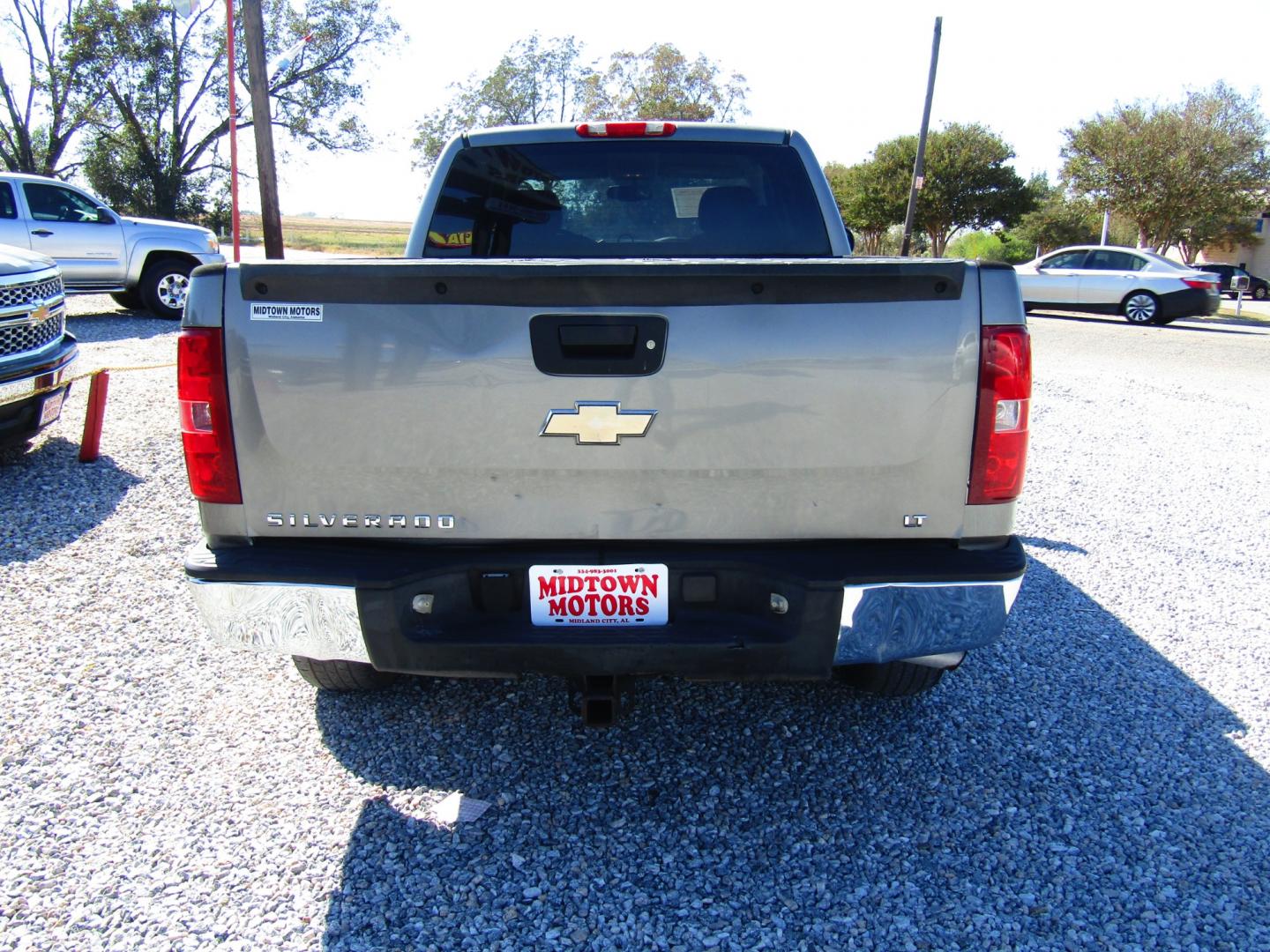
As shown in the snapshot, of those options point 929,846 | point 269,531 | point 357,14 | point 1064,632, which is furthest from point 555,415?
point 357,14

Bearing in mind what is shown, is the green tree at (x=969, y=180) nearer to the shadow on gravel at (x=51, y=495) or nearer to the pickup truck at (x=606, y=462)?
the shadow on gravel at (x=51, y=495)

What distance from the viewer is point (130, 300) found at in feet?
44.4

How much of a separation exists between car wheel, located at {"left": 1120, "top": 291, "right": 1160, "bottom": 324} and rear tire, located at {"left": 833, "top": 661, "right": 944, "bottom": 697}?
18.0 metres

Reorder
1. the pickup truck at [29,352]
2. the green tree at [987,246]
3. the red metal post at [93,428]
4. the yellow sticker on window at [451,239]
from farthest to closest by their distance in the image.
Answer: the green tree at [987,246] < the red metal post at [93,428] < the pickup truck at [29,352] < the yellow sticker on window at [451,239]

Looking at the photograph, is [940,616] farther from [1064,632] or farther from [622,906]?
[1064,632]

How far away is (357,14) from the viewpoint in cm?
2791

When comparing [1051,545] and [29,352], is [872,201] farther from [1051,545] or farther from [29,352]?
[29,352]

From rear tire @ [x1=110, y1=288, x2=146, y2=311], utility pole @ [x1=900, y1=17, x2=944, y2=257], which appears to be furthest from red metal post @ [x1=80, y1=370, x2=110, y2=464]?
utility pole @ [x1=900, y1=17, x2=944, y2=257]

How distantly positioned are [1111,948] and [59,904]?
2465 millimetres

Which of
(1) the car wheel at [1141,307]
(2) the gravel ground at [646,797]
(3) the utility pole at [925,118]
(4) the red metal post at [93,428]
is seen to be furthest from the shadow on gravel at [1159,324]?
(4) the red metal post at [93,428]

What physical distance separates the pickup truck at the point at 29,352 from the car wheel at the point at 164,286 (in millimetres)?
7404

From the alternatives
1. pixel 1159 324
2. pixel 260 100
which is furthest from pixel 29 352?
pixel 1159 324

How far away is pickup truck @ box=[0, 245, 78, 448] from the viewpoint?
5.59 meters

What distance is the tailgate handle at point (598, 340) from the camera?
7.30 feet
